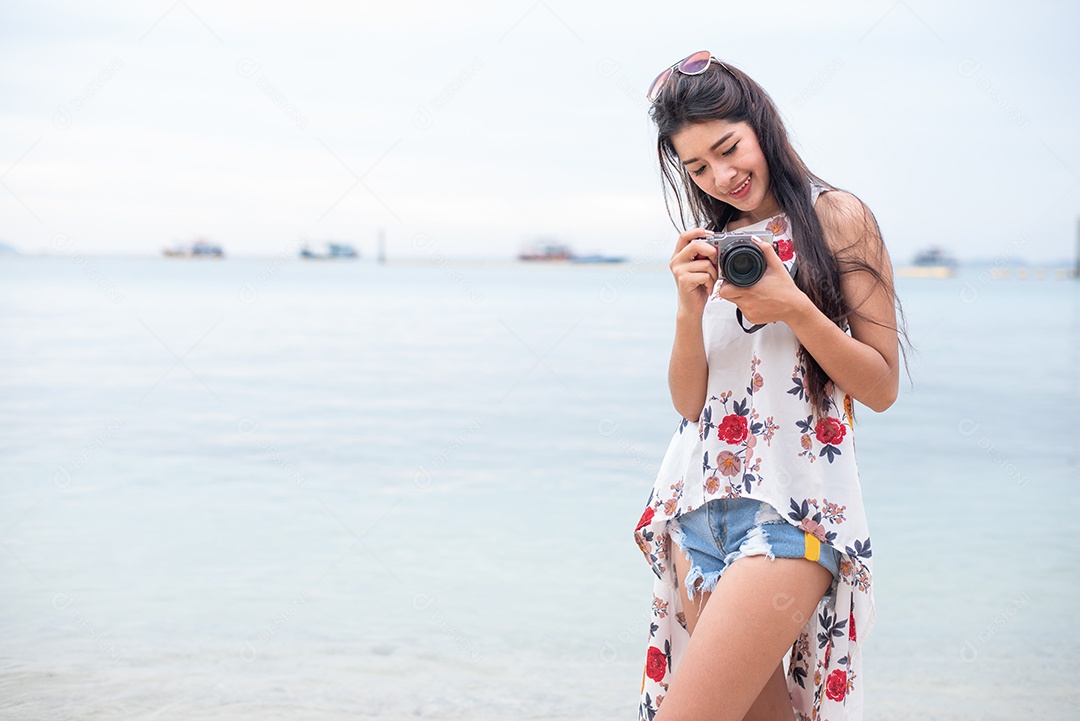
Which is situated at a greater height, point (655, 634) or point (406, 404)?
point (655, 634)

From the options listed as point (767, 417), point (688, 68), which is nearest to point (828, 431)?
point (767, 417)

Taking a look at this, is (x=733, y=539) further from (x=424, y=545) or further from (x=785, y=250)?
(x=424, y=545)

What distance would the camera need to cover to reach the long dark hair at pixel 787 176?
1.67m

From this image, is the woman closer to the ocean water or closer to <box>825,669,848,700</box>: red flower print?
<box>825,669,848,700</box>: red flower print

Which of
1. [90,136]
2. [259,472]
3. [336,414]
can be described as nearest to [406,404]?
[336,414]

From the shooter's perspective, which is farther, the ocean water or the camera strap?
the ocean water

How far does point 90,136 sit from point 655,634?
46101 millimetres

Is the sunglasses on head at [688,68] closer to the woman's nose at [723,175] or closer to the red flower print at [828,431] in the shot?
the woman's nose at [723,175]

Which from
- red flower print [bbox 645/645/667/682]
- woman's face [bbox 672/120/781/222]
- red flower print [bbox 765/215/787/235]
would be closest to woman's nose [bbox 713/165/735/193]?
woman's face [bbox 672/120/781/222]

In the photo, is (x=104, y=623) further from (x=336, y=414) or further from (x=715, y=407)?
(x=336, y=414)

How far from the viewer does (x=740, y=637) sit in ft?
5.22

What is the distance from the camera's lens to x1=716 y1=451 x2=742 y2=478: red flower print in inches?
67.5

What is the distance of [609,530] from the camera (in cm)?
577

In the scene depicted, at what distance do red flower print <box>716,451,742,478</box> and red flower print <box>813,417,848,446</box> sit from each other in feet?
0.46
